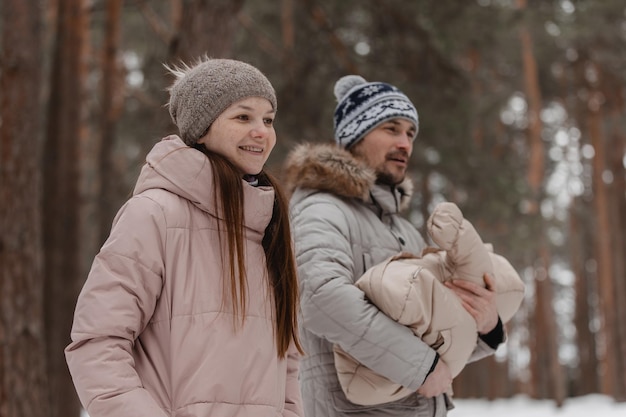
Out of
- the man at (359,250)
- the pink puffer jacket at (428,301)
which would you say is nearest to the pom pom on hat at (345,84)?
the man at (359,250)

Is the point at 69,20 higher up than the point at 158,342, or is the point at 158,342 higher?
the point at 69,20

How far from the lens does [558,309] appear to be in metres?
37.5

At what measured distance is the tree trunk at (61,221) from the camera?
28.9 ft

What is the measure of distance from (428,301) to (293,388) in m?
0.60

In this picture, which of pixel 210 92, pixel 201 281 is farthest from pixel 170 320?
pixel 210 92

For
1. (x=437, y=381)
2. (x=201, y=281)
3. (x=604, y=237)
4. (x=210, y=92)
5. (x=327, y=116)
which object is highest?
(x=327, y=116)

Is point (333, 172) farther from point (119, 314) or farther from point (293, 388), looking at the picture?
point (119, 314)

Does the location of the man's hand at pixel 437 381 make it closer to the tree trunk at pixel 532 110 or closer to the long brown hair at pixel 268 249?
the long brown hair at pixel 268 249

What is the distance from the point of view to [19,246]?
5500 mm

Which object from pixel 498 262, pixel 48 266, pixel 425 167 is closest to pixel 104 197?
pixel 48 266

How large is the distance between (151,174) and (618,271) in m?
15.8

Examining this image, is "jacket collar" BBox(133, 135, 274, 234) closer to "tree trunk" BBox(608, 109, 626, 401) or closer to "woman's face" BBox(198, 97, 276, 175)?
"woman's face" BBox(198, 97, 276, 175)

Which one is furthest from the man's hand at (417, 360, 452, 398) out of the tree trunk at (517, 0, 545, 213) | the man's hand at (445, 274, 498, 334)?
the tree trunk at (517, 0, 545, 213)

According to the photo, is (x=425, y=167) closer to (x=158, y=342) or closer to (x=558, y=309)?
(x=158, y=342)
